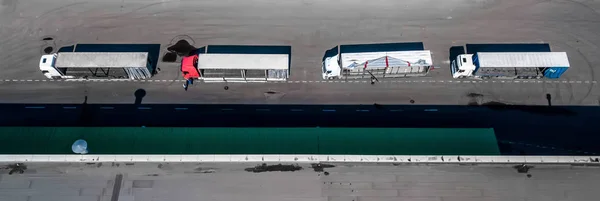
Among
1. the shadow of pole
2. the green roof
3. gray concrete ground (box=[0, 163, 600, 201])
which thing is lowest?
gray concrete ground (box=[0, 163, 600, 201])

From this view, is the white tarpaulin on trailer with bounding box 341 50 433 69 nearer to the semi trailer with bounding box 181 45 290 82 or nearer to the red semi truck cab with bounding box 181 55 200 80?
the semi trailer with bounding box 181 45 290 82

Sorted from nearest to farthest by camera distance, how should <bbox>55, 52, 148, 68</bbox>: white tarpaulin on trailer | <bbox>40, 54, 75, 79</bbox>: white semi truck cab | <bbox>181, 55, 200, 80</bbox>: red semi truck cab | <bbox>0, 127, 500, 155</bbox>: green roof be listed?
<bbox>0, 127, 500, 155</bbox>: green roof → <bbox>55, 52, 148, 68</bbox>: white tarpaulin on trailer → <bbox>40, 54, 75, 79</bbox>: white semi truck cab → <bbox>181, 55, 200, 80</bbox>: red semi truck cab

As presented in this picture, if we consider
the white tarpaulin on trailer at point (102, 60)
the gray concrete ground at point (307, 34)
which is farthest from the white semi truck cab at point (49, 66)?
the gray concrete ground at point (307, 34)

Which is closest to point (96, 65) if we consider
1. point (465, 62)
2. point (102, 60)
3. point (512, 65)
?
point (102, 60)

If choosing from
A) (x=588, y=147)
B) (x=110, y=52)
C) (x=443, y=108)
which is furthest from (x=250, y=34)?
(x=588, y=147)

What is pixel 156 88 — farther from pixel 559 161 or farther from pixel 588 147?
pixel 588 147

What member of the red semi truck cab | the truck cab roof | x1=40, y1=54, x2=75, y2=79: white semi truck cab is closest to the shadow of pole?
the red semi truck cab
